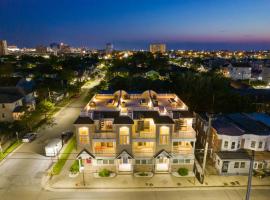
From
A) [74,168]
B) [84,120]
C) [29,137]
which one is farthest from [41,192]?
[29,137]

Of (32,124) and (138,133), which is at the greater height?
(138,133)

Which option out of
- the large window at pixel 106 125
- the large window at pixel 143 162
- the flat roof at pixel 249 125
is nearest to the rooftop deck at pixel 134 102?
the large window at pixel 106 125

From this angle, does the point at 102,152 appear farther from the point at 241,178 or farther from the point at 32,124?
the point at 32,124

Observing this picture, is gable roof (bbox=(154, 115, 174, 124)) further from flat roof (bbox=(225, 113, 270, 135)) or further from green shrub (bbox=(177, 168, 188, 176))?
flat roof (bbox=(225, 113, 270, 135))

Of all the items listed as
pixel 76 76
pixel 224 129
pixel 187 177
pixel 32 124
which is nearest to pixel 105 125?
pixel 187 177

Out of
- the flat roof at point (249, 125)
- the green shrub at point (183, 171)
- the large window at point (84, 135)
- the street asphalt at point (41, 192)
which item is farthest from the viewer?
the flat roof at point (249, 125)

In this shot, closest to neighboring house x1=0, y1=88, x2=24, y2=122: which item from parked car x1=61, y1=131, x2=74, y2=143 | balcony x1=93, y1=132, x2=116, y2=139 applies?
parked car x1=61, y1=131, x2=74, y2=143

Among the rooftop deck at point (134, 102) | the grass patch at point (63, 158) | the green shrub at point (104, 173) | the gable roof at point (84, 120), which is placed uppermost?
the rooftop deck at point (134, 102)

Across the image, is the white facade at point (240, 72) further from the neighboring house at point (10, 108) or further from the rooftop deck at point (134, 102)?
the neighboring house at point (10, 108)
